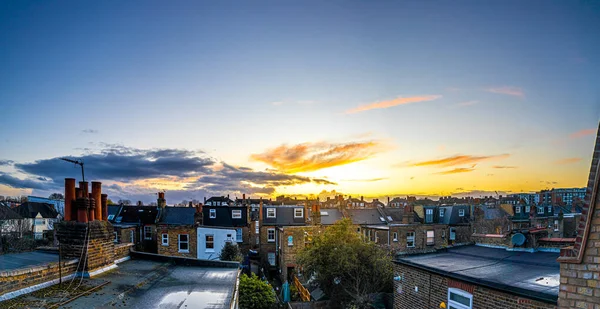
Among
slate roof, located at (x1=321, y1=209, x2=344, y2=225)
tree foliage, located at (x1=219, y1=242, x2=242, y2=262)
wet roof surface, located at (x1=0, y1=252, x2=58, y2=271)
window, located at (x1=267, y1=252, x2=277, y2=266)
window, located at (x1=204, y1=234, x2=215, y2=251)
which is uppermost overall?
wet roof surface, located at (x1=0, y1=252, x2=58, y2=271)

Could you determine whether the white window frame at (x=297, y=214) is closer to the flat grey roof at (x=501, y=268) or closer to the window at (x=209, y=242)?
the window at (x=209, y=242)

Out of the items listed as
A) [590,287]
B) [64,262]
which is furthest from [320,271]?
[590,287]

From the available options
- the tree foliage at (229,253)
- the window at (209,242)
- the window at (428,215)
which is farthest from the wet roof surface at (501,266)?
the window at (428,215)

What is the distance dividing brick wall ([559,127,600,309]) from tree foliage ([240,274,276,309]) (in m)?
17.4

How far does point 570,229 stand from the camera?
48000 millimetres

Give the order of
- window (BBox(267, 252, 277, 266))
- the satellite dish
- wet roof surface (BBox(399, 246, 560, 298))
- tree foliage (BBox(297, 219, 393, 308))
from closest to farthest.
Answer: wet roof surface (BBox(399, 246, 560, 298)) < the satellite dish < tree foliage (BBox(297, 219, 393, 308)) < window (BBox(267, 252, 277, 266))

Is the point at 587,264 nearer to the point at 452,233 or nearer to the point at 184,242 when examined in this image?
the point at 184,242

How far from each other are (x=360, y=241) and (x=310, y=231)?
1147 cm

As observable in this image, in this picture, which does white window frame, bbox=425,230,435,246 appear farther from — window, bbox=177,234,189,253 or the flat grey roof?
window, bbox=177,234,189,253

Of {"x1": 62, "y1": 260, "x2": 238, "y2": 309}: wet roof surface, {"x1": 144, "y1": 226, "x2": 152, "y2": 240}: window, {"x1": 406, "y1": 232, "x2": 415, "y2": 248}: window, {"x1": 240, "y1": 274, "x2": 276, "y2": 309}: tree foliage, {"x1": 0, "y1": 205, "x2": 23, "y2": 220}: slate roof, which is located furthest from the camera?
{"x1": 0, "y1": 205, "x2": 23, "y2": 220}: slate roof

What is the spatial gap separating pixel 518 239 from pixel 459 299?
578 centimetres

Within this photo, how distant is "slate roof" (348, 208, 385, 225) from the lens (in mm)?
43094

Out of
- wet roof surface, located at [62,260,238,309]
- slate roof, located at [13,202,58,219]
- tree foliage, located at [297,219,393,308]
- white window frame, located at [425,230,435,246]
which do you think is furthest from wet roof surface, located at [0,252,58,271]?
slate roof, located at [13,202,58,219]

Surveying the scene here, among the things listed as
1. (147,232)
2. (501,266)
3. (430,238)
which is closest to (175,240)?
(147,232)
